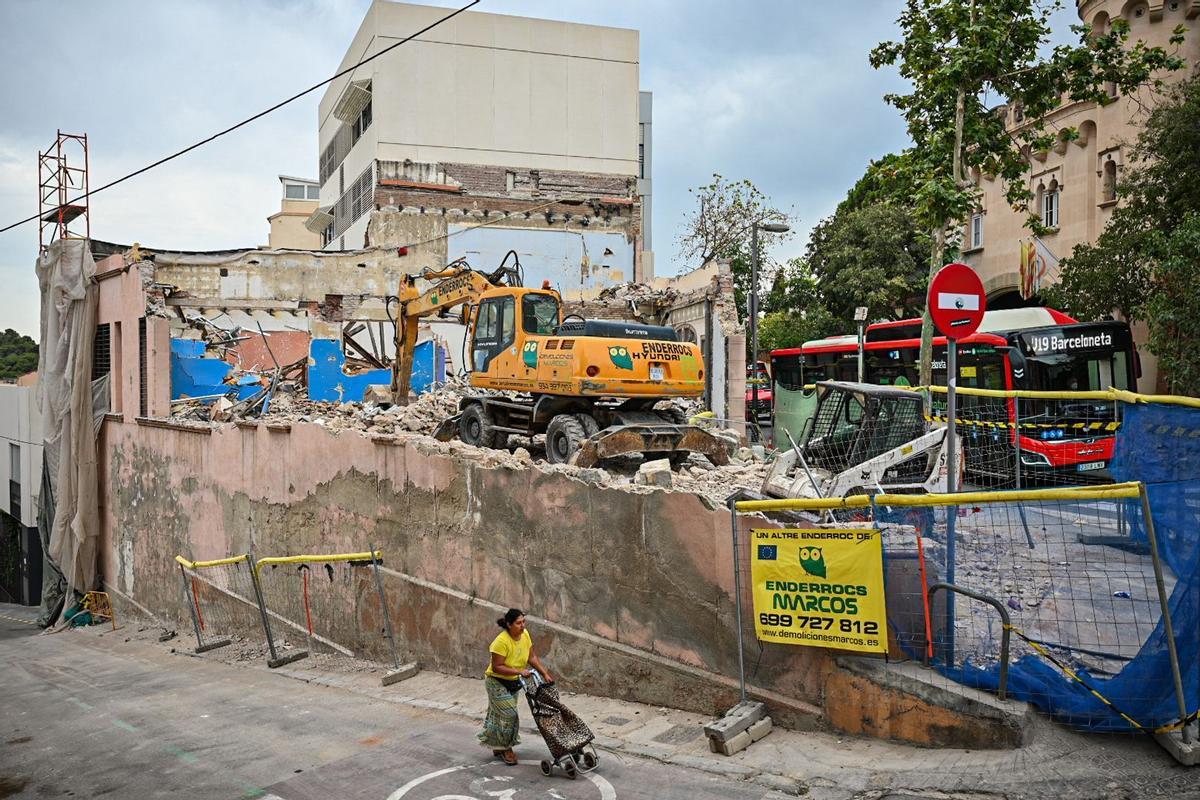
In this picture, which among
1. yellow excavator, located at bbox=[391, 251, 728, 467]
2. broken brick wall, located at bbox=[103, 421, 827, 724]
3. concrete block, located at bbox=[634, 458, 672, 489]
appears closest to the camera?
broken brick wall, located at bbox=[103, 421, 827, 724]

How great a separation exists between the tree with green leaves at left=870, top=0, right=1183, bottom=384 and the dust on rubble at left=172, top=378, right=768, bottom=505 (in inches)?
182

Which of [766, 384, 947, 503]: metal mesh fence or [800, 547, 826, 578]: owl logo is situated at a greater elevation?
[766, 384, 947, 503]: metal mesh fence

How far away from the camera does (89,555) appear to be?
2189 centimetres

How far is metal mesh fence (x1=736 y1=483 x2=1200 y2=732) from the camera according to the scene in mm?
5512

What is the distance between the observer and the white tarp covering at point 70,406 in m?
21.6

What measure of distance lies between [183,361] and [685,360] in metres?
12.9

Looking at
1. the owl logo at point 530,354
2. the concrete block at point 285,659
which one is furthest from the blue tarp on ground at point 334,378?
the concrete block at point 285,659

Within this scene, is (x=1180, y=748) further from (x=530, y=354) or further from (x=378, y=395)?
(x=378, y=395)

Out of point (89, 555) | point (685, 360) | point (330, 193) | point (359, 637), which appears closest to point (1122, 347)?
point (685, 360)

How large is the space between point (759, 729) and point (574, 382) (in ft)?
24.8

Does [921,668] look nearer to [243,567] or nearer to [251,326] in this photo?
[243,567]

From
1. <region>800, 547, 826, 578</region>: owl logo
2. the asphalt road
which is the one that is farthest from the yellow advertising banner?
the asphalt road

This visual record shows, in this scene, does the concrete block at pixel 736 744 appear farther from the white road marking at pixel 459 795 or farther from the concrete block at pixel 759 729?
the white road marking at pixel 459 795

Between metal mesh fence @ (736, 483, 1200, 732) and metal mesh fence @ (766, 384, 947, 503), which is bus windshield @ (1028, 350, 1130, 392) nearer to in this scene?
metal mesh fence @ (766, 384, 947, 503)
